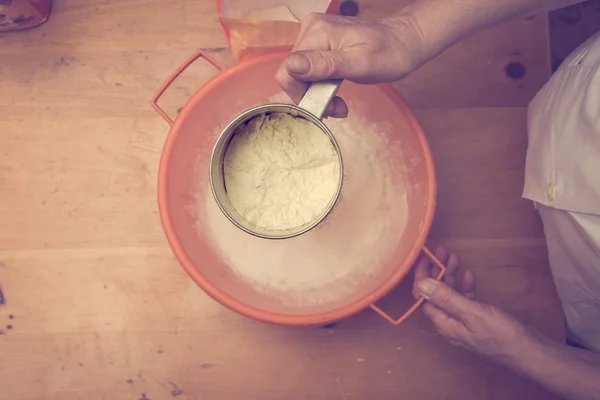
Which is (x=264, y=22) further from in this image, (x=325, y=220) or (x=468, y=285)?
(x=468, y=285)

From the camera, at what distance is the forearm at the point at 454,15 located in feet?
1.83

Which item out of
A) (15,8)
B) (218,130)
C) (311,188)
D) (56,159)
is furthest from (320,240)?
(15,8)

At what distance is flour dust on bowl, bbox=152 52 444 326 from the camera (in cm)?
62

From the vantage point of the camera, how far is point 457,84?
706 millimetres

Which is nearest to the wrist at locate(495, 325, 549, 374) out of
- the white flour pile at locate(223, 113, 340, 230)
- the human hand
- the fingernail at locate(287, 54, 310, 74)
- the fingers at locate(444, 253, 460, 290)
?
the human hand

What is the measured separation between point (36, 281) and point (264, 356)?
329 mm

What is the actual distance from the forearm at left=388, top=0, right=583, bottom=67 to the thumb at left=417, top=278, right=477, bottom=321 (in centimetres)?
27

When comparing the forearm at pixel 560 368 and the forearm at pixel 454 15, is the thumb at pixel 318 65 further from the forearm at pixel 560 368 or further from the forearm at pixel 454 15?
the forearm at pixel 560 368

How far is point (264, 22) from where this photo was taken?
631 millimetres

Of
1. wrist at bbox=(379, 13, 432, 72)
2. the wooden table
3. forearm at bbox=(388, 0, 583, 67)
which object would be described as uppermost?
forearm at bbox=(388, 0, 583, 67)

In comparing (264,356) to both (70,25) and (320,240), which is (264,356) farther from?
(70,25)

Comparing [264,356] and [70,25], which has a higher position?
[70,25]

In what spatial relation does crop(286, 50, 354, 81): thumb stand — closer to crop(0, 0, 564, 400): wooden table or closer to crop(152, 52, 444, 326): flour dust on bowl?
crop(152, 52, 444, 326): flour dust on bowl

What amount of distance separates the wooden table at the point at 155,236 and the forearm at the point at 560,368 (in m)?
0.08
